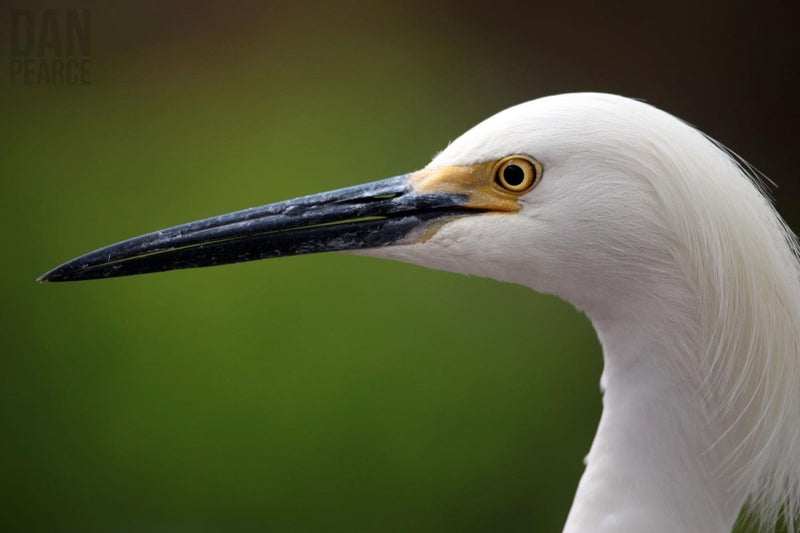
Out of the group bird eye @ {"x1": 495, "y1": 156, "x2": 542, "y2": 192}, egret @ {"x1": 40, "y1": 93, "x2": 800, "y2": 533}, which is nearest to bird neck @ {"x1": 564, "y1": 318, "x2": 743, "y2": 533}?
egret @ {"x1": 40, "y1": 93, "x2": 800, "y2": 533}

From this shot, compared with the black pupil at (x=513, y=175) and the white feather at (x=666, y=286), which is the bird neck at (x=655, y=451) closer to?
the white feather at (x=666, y=286)

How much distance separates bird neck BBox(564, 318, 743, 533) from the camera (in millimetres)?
806

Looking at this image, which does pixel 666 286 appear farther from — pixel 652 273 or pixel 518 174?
pixel 518 174

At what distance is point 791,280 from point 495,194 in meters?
0.26

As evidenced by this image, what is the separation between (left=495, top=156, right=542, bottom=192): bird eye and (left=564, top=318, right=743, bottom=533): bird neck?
14 centimetres

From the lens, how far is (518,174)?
0.81 m

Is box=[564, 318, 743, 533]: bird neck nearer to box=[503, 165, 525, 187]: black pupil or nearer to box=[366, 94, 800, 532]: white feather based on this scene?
box=[366, 94, 800, 532]: white feather

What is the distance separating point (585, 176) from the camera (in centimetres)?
79

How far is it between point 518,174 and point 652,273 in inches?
A: 5.7

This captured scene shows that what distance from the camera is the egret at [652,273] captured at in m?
0.78

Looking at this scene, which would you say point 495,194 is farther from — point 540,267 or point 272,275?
point 272,275

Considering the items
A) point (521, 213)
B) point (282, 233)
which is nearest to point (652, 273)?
point (521, 213)

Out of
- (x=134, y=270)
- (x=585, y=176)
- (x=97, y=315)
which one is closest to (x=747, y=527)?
(x=585, y=176)

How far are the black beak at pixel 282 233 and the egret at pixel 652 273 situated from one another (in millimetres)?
25
